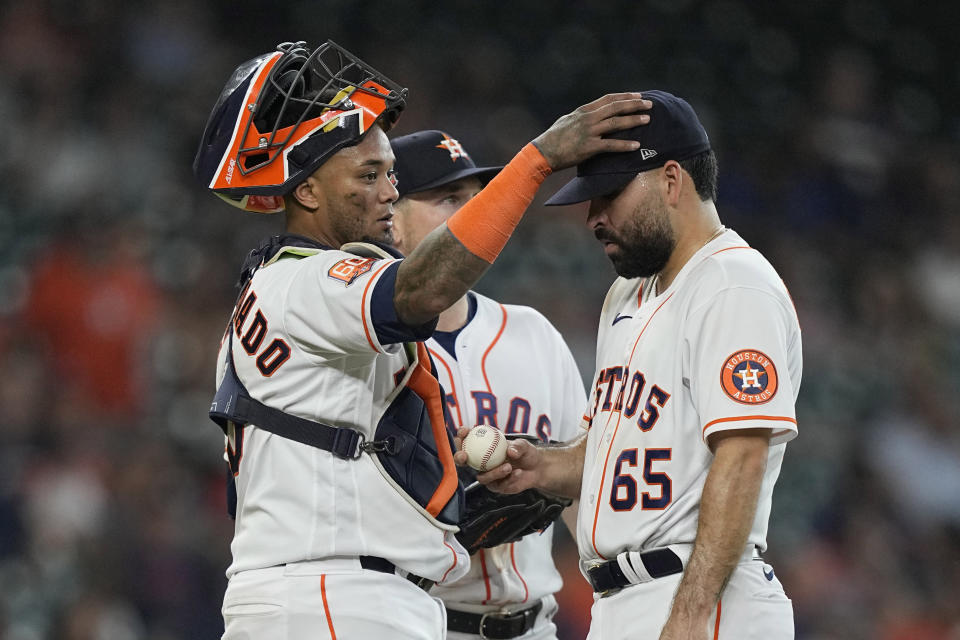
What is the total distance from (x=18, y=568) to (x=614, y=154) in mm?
4399

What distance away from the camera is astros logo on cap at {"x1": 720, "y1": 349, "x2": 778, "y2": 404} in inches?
110

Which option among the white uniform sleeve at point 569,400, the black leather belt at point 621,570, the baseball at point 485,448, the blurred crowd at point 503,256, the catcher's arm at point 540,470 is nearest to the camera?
the black leather belt at point 621,570

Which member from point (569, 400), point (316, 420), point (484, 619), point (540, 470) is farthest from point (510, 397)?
point (316, 420)

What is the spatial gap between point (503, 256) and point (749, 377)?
5581mm

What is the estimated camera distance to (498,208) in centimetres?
275

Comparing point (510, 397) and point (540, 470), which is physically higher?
point (510, 397)

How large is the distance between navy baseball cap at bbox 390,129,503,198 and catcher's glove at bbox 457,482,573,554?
3.49 feet

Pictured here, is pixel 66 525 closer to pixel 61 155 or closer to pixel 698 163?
pixel 61 155

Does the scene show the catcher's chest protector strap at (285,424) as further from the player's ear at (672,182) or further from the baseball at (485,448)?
the player's ear at (672,182)

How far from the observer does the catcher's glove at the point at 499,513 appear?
3.49 m

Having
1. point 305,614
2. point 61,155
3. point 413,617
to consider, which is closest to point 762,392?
point 413,617

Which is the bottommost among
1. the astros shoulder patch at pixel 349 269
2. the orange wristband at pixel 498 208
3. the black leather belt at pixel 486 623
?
the black leather belt at pixel 486 623

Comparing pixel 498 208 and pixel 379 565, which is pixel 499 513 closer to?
pixel 379 565

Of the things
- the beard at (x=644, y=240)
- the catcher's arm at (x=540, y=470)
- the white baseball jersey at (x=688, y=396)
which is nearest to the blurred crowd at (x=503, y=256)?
the catcher's arm at (x=540, y=470)
